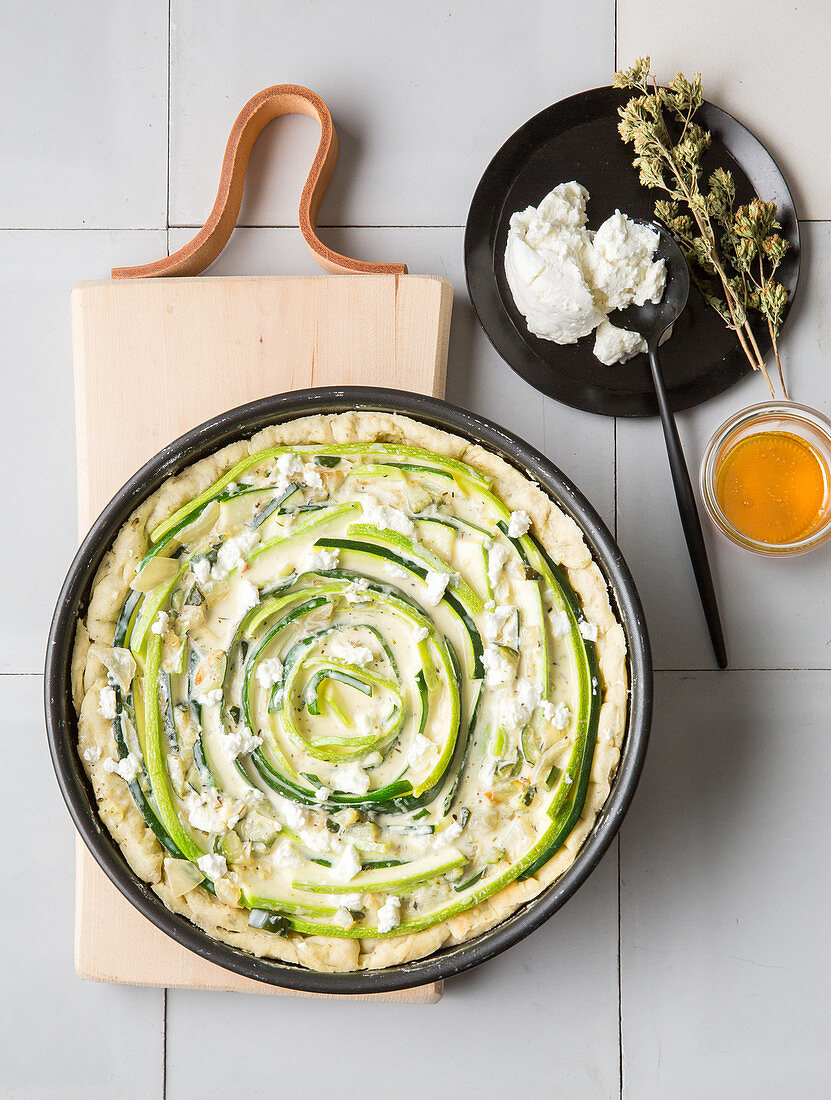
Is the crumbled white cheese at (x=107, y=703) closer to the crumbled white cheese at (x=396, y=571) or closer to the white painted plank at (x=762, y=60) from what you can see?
the crumbled white cheese at (x=396, y=571)

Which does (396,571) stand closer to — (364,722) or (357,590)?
(357,590)

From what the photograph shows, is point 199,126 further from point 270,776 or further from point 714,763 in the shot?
point 714,763

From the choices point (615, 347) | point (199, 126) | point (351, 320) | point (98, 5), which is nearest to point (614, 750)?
point (615, 347)

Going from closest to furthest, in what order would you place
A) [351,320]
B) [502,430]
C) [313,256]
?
[502,430] < [351,320] < [313,256]

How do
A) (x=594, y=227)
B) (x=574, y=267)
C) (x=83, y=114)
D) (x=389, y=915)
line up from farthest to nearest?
(x=83, y=114)
(x=594, y=227)
(x=574, y=267)
(x=389, y=915)

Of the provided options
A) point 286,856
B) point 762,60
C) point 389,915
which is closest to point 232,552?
point 286,856

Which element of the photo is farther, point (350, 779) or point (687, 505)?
point (687, 505)

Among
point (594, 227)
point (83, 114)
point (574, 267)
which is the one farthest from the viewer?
point (83, 114)
